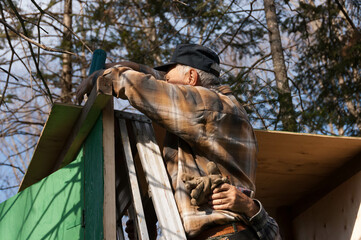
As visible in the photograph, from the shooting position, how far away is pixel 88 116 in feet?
9.01

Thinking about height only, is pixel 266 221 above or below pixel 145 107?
below

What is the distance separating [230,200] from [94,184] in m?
0.70

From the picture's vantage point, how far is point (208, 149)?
8.73 feet

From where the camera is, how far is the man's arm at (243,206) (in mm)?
2521

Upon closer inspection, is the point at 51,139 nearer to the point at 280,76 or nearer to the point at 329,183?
the point at 329,183

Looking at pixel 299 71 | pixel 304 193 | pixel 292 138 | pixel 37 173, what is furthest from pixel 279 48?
pixel 37 173

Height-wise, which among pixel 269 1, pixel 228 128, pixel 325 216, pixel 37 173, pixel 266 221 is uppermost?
pixel 269 1

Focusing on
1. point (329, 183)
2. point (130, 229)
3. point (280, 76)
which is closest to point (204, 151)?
point (130, 229)

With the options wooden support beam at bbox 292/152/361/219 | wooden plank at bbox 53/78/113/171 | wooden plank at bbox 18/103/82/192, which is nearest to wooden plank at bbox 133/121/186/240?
wooden plank at bbox 53/78/113/171

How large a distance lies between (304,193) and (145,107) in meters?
2.40

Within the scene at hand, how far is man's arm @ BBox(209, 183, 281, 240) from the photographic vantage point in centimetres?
252

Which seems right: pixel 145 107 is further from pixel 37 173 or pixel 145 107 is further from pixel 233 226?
pixel 37 173

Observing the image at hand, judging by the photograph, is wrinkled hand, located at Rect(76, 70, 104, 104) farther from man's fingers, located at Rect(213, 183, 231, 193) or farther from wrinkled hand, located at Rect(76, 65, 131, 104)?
man's fingers, located at Rect(213, 183, 231, 193)

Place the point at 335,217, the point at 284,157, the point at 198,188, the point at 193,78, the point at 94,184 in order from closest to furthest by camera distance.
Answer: the point at 198,188, the point at 94,184, the point at 193,78, the point at 284,157, the point at 335,217
